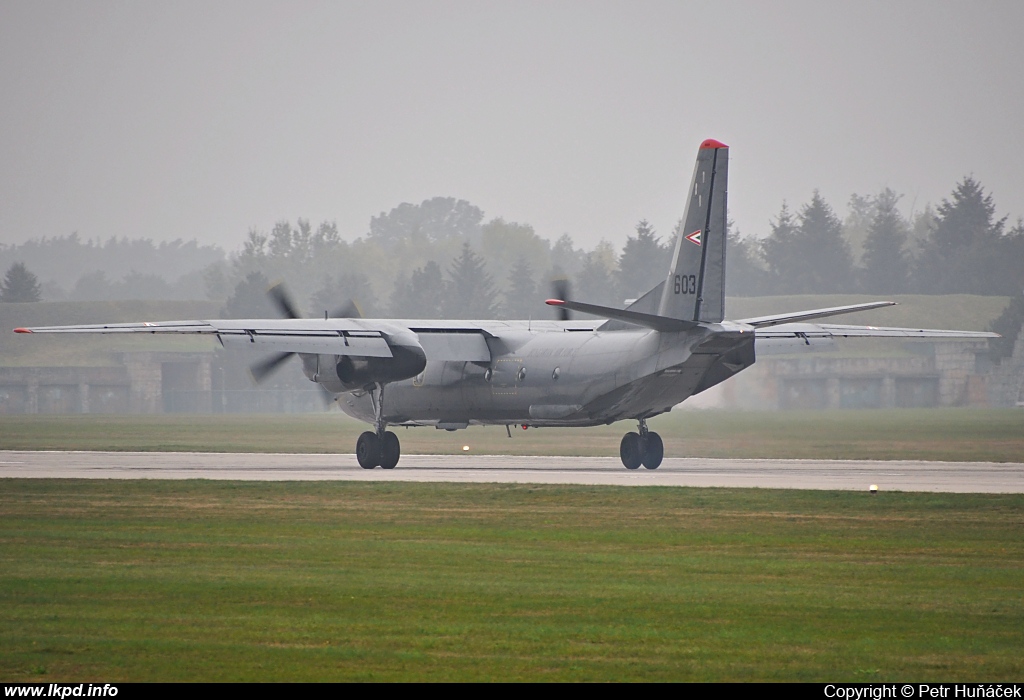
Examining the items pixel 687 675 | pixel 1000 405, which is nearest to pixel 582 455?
pixel 687 675

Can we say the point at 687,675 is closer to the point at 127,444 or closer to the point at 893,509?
the point at 893,509

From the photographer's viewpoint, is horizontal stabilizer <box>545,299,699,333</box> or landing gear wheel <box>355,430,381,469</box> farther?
landing gear wheel <box>355,430,381,469</box>

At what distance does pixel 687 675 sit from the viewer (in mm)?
11742

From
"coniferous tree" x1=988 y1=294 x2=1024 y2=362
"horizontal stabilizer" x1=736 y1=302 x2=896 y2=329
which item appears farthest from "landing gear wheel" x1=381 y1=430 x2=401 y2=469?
"coniferous tree" x1=988 y1=294 x2=1024 y2=362

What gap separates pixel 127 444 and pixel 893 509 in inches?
1346

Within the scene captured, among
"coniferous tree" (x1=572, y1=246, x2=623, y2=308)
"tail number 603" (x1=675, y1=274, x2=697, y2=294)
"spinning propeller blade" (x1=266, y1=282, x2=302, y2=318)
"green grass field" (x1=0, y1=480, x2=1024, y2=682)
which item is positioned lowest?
"green grass field" (x1=0, y1=480, x2=1024, y2=682)

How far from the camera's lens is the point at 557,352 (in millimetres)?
36312

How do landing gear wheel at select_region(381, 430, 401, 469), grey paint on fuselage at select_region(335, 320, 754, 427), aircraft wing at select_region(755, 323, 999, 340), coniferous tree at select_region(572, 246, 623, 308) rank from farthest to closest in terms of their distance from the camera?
coniferous tree at select_region(572, 246, 623, 308)
landing gear wheel at select_region(381, 430, 401, 469)
aircraft wing at select_region(755, 323, 999, 340)
grey paint on fuselage at select_region(335, 320, 754, 427)

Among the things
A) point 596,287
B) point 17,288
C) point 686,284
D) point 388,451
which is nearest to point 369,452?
point 388,451

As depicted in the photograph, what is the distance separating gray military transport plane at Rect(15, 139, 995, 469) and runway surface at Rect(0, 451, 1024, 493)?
5.00ft

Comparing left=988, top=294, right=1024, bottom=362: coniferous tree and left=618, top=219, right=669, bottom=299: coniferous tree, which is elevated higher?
left=618, top=219, right=669, bottom=299: coniferous tree

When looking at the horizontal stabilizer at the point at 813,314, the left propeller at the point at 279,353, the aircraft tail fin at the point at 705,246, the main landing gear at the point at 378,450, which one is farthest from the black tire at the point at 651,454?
the left propeller at the point at 279,353

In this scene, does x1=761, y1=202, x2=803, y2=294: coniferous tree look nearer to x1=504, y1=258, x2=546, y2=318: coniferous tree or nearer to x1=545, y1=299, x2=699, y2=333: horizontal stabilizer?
x1=504, y1=258, x2=546, y2=318: coniferous tree

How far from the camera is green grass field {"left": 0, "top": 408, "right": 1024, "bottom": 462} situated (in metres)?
45.8
